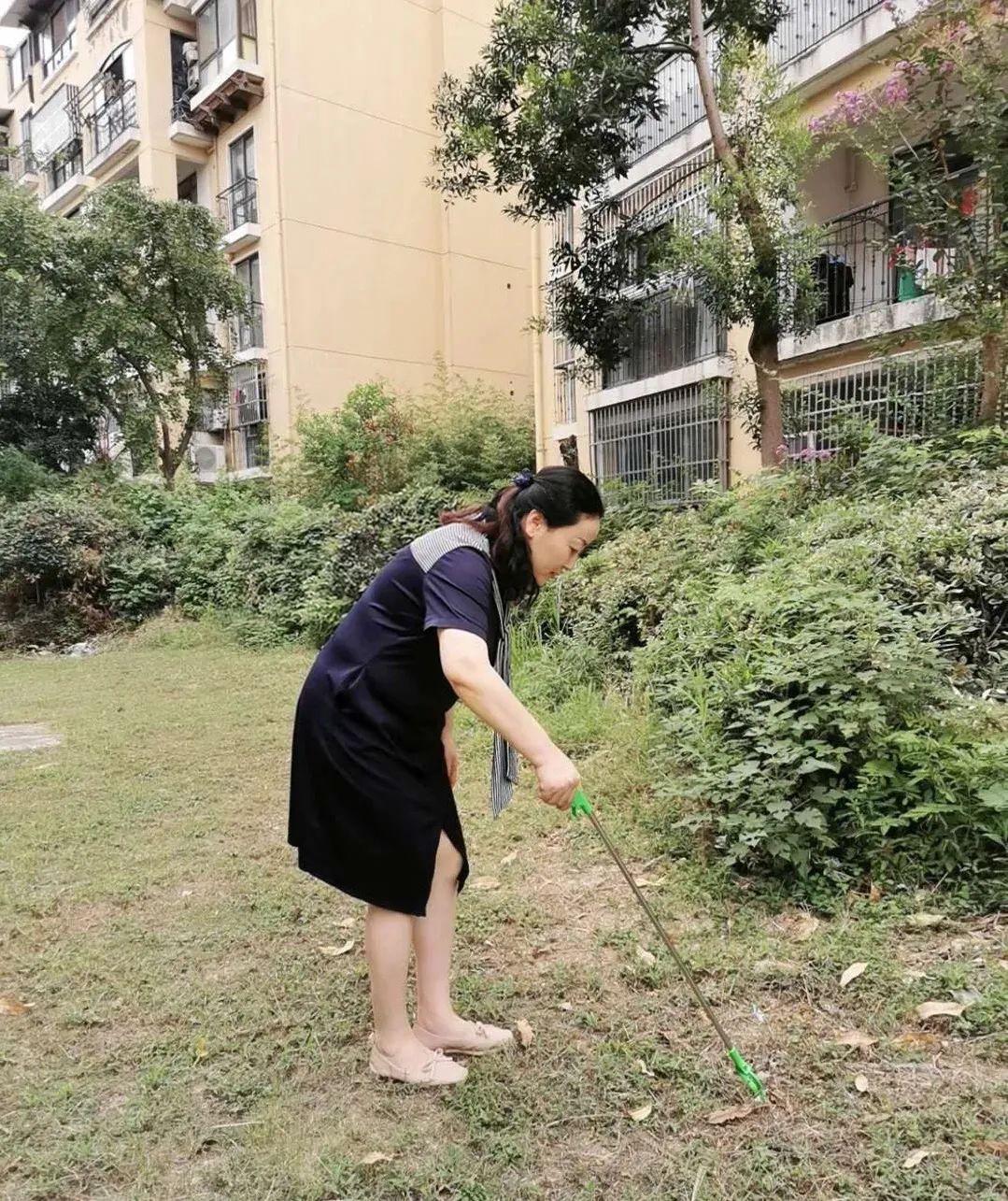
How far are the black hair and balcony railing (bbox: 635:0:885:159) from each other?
6369 millimetres

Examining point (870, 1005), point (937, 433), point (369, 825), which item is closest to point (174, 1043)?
point (369, 825)

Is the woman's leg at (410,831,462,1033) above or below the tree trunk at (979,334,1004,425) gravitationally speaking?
below

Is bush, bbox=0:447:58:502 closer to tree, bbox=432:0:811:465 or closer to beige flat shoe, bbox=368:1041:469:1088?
tree, bbox=432:0:811:465

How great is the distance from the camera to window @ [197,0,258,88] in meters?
16.4

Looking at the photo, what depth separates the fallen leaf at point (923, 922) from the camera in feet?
8.74

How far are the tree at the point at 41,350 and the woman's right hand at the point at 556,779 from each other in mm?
12528

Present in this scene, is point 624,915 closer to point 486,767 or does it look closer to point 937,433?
point 486,767

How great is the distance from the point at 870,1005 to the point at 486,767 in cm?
271

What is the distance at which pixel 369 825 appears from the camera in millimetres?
2025

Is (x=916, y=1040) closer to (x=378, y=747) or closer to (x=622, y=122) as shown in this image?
(x=378, y=747)

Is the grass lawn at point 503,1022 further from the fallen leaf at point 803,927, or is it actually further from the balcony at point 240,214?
the balcony at point 240,214

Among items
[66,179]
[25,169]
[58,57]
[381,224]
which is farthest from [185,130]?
[58,57]

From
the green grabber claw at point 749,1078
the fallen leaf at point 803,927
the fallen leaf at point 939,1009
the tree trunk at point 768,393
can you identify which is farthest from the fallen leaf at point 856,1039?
the tree trunk at point 768,393

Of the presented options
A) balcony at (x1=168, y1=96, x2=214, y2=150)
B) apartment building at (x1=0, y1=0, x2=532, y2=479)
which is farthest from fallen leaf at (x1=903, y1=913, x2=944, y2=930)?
balcony at (x1=168, y1=96, x2=214, y2=150)
